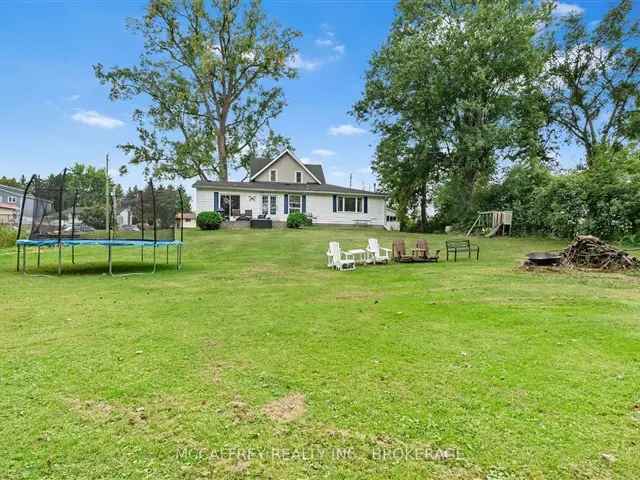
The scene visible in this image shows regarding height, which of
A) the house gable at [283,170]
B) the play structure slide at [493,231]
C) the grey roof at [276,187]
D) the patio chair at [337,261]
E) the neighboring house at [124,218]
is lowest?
the patio chair at [337,261]

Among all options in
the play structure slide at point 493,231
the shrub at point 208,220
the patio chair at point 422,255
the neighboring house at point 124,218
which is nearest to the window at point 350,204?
the shrub at point 208,220

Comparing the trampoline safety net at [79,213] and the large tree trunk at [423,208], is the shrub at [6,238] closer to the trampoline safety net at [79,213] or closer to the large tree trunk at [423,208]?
the trampoline safety net at [79,213]

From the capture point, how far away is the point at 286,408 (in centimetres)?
295

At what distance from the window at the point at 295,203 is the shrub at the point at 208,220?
6004 millimetres

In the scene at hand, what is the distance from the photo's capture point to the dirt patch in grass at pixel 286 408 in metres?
2.81

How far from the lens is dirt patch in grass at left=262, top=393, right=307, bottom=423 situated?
281 cm

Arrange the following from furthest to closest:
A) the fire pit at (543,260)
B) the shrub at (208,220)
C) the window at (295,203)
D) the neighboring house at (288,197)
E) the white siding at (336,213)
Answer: the white siding at (336,213)
the window at (295,203)
the neighboring house at (288,197)
the shrub at (208,220)
the fire pit at (543,260)

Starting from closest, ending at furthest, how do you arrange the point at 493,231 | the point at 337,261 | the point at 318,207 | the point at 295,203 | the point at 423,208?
1. the point at 337,261
2. the point at 493,231
3. the point at 295,203
4. the point at 318,207
5. the point at 423,208

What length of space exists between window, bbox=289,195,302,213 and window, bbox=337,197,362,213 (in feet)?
9.96

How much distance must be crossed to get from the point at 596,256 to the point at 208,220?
20498 mm

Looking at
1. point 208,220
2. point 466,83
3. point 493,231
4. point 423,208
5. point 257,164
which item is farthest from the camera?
point 257,164

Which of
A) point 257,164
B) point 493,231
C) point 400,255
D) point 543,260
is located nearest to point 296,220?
point 257,164

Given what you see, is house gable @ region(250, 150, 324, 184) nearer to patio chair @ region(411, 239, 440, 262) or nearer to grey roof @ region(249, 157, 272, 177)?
grey roof @ region(249, 157, 272, 177)

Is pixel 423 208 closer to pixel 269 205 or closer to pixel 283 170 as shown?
pixel 283 170
